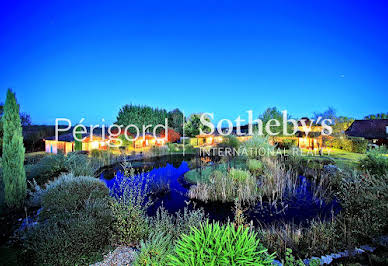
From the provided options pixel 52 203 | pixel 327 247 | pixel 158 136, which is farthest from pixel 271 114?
pixel 52 203

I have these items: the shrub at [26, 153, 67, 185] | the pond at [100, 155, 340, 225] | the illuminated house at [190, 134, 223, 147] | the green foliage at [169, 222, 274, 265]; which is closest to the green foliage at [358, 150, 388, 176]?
the pond at [100, 155, 340, 225]

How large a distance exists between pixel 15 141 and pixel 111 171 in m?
6.45

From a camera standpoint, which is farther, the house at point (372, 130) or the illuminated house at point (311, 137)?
the house at point (372, 130)

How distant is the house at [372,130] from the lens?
2044 centimetres

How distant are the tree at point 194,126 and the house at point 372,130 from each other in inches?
733

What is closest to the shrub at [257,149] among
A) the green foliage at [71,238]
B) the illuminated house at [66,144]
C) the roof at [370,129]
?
the green foliage at [71,238]

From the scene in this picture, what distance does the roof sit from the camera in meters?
21.2

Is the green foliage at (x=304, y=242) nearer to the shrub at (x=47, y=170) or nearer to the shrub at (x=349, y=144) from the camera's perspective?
the shrub at (x=47, y=170)

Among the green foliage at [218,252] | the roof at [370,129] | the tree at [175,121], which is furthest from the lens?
the tree at [175,121]

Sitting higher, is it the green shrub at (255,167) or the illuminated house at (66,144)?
the illuminated house at (66,144)

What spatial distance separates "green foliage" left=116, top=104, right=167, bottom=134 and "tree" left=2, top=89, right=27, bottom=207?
2582 centimetres

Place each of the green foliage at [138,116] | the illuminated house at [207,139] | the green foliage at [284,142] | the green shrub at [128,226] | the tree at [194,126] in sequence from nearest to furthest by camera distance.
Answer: the green shrub at [128,226] → the green foliage at [284,142] → the illuminated house at [207,139] → the tree at [194,126] → the green foliage at [138,116]

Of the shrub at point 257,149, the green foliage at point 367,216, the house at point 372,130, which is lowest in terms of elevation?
the green foliage at point 367,216

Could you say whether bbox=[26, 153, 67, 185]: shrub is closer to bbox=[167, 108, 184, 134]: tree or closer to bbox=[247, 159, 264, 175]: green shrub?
bbox=[247, 159, 264, 175]: green shrub
